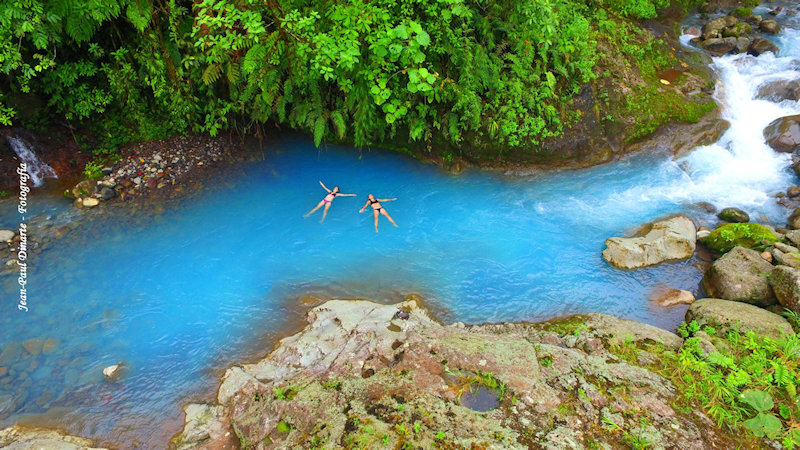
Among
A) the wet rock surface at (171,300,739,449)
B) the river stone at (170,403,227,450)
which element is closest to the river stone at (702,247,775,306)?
the wet rock surface at (171,300,739,449)

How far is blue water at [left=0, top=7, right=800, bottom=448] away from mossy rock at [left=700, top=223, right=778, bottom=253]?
25.6 inches

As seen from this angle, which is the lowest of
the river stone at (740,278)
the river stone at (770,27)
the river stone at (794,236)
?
the river stone at (740,278)

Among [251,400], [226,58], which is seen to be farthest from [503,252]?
[226,58]

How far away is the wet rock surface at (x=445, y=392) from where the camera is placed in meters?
4.64

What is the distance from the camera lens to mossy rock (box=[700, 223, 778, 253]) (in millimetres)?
8289

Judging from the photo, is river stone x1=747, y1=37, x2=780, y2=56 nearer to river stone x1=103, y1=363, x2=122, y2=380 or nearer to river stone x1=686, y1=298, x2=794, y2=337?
river stone x1=686, y1=298, x2=794, y2=337

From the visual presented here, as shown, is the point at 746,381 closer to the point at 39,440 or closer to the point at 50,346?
the point at 39,440

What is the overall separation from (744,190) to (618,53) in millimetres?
4775

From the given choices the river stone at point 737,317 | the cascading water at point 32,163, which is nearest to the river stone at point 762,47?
the river stone at point 737,317

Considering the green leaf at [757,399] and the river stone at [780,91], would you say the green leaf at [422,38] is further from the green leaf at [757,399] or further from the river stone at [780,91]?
the river stone at [780,91]

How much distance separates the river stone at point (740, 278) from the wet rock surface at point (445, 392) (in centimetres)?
195

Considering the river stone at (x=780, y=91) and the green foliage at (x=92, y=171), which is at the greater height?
the river stone at (x=780, y=91)

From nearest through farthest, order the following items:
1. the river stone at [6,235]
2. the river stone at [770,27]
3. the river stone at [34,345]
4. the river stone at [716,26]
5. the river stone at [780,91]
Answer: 1. the river stone at [34,345]
2. the river stone at [6,235]
3. the river stone at [780,91]
4. the river stone at [770,27]
5. the river stone at [716,26]

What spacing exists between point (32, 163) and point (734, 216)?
53.5 ft
